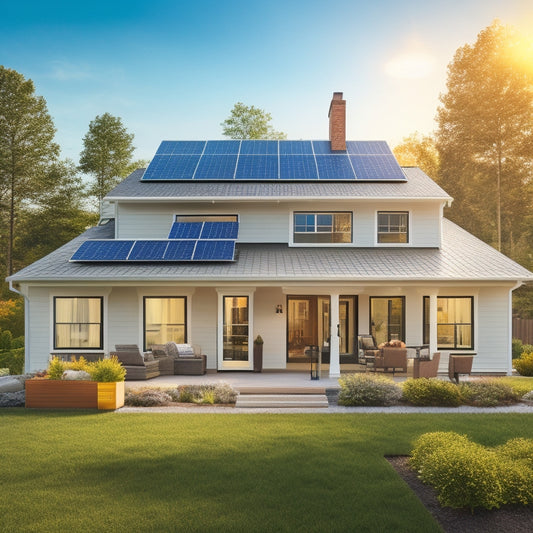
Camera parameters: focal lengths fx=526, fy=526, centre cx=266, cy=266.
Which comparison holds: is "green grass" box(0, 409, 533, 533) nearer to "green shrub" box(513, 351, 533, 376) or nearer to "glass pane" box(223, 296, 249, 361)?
"glass pane" box(223, 296, 249, 361)

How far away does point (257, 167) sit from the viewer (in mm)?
20906

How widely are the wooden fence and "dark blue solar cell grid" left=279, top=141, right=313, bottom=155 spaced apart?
41.1ft

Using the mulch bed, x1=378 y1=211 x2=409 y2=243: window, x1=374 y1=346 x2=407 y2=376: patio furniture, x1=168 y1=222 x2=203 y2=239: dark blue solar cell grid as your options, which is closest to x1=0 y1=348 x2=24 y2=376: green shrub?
x1=168 y1=222 x2=203 y2=239: dark blue solar cell grid

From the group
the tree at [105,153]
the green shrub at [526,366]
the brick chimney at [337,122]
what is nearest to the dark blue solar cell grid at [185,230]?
the brick chimney at [337,122]

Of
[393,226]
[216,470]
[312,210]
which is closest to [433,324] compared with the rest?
[393,226]

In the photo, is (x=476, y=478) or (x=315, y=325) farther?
(x=315, y=325)

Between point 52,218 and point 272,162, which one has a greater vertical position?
point 272,162

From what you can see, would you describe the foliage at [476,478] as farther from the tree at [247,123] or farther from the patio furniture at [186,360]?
the tree at [247,123]

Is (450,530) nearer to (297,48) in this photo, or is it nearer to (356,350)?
(356,350)

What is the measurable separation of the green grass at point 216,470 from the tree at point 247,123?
2941cm

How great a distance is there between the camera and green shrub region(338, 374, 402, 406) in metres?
12.0

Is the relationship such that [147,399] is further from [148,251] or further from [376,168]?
[376,168]

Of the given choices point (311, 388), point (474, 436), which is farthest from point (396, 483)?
point (311, 388)

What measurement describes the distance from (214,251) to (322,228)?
13.6ft
